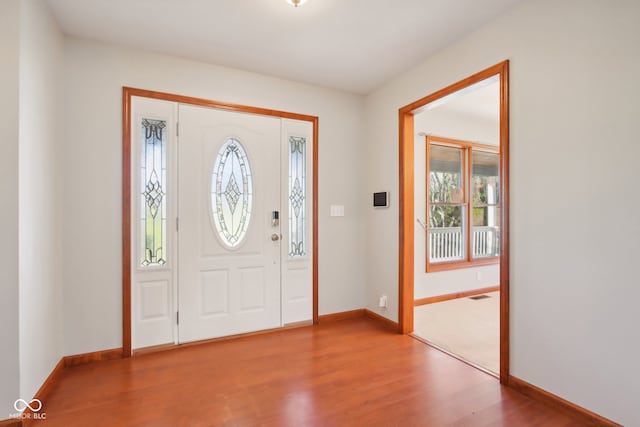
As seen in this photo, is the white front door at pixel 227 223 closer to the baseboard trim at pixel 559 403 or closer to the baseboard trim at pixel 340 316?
the baseboard trim at pixel 340 316

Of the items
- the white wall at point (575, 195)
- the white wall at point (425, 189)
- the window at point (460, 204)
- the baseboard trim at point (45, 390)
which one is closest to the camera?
the white wall at point (575, 195)

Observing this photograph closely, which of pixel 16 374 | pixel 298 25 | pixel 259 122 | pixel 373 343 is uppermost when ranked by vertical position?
pixel 298 25

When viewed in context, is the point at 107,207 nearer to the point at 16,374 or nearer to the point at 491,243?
the point at 16,374

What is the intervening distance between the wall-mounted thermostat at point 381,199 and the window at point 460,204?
1163 mm

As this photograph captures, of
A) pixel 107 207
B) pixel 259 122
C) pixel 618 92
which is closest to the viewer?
pixel 618 92

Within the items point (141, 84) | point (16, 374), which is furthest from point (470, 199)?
point (16, 374)

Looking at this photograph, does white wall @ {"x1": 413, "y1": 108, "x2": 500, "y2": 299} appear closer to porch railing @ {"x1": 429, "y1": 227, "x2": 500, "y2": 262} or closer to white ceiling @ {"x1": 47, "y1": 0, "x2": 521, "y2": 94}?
porch railing @ {"x1": 429, "y1": 227, "x2": 500, "y2": 262}

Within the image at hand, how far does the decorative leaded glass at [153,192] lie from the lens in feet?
9.02

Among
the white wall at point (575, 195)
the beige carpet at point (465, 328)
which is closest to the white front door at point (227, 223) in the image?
the beige carpet at point (465, 328)

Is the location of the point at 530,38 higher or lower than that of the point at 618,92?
higher

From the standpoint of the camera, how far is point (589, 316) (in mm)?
1803

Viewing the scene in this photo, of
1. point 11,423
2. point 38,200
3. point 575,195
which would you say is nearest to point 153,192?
point 38,200

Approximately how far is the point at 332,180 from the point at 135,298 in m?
2.31

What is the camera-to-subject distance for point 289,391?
2.14 meters
